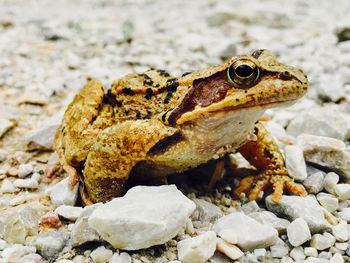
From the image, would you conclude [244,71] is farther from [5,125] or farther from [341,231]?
[5,125]

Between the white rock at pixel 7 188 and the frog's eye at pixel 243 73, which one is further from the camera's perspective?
the white rock at pixel 7 188

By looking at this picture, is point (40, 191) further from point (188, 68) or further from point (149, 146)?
point (188, 68)

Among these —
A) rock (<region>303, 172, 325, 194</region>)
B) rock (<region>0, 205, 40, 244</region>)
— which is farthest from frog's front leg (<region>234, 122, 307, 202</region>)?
rock (<region>0, 205, 40, 244</region>)

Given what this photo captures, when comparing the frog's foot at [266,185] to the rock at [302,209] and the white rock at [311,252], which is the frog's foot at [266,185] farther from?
the white rock at [311,252]

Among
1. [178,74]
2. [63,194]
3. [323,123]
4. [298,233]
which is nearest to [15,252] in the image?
[63,194]

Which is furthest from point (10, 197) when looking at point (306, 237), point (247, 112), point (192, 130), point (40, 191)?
point (306, 237)

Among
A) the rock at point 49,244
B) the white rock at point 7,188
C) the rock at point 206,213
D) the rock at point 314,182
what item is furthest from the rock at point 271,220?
the white rock at point 7,188
